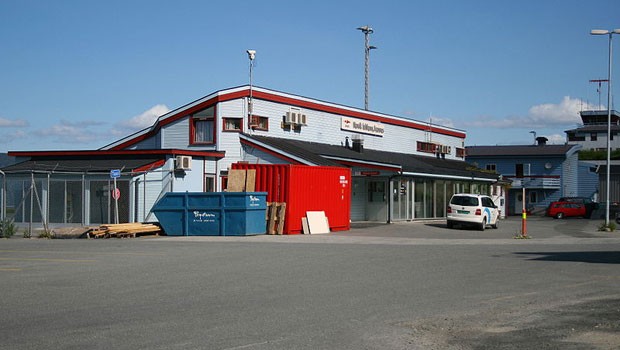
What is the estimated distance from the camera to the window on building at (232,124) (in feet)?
125

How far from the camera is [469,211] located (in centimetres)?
3803

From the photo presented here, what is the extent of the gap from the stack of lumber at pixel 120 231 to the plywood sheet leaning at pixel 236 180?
3704 millimetres

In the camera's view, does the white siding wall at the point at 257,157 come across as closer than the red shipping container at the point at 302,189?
No

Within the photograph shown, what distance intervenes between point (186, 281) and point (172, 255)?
6280mm

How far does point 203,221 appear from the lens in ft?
101

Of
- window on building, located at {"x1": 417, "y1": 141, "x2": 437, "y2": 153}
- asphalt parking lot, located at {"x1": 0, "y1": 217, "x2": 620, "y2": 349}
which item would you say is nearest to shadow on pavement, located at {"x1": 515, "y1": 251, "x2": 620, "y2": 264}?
asphalt parking lot, located at {"x1": 0, "y1": 217, "x2": 620, "y2": 349}

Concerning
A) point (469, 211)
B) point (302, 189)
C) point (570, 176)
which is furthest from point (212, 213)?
point (570, 176)

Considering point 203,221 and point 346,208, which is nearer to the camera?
point 203,221

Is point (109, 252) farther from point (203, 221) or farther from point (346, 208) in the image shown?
point (346, 208)

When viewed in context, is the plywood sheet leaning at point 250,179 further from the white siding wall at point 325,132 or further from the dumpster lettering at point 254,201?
the white siding wall at point 325,132

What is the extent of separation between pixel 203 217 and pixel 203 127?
30.5ft

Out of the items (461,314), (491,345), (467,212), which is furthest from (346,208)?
(491,345)

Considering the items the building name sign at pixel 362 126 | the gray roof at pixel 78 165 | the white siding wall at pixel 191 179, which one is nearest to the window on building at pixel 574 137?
the building name sign at pixel 362 126

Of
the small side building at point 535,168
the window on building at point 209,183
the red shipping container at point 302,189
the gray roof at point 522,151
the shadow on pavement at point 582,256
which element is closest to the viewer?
the shadow on pavement at point 582,256
